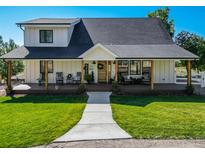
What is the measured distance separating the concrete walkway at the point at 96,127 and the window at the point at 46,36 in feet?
32.7

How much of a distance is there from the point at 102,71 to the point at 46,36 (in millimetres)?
5307

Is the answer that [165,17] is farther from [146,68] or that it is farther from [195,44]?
[146,68]

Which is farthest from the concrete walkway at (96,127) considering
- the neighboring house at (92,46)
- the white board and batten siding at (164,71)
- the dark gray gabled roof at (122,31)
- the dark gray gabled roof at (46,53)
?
the dark gray gabled roof at (122,31)

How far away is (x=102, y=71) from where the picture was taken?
956 inches

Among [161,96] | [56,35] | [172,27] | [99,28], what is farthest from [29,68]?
[172,27]

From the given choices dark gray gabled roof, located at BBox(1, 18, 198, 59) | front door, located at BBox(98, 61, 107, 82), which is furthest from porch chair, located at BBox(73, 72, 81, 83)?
dark gray gabled roof, located at BBox(1, 18, 198, 59)

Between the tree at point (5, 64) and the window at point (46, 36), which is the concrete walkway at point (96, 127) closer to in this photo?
the window at point (46, 36)

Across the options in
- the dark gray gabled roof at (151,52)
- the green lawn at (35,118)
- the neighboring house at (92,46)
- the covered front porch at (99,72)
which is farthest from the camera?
the covered front porch at (99,72)

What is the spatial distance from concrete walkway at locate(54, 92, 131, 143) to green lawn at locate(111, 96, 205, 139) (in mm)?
349

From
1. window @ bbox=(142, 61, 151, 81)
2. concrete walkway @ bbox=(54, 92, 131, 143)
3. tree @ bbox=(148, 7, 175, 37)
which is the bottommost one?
concrete walkway @ bbox=(54, 92, 131, 143)

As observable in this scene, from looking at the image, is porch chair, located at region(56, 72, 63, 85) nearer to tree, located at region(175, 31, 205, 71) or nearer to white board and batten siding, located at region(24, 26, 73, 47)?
white board and batten siding, located at region(24, 26, 73, 47)

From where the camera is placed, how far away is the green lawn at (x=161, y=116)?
10.2 meters

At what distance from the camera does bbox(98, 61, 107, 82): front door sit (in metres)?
24.2

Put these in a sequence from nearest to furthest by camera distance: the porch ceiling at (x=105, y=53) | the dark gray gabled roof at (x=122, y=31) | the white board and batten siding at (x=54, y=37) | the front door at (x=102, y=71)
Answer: the porch ceiling at (x=105, y=53)
the white board and batten siding at (x=54, y=37)
the front door at (x=102, y=71)
the dark gray gabled roof at (x=122, y=31)
